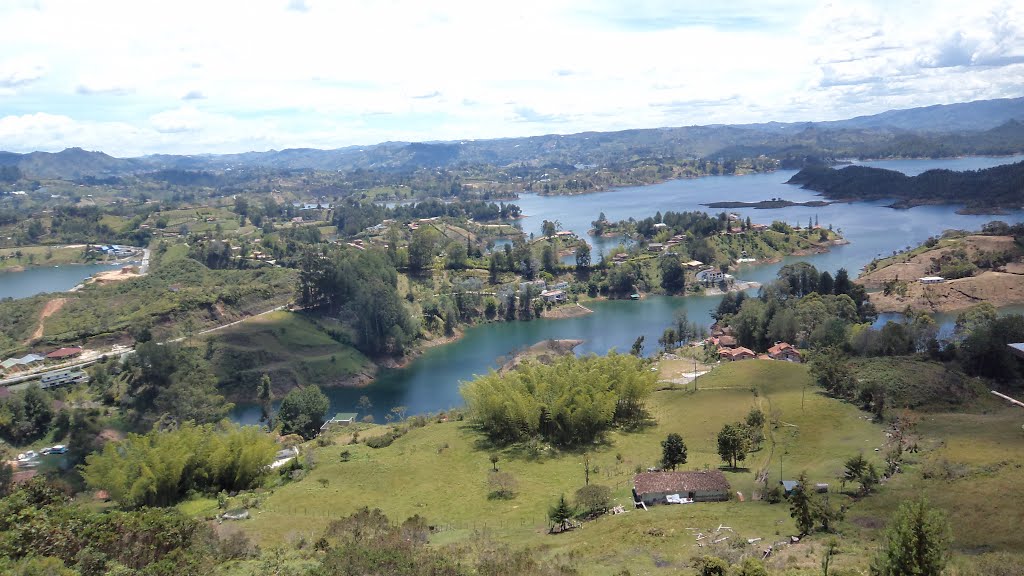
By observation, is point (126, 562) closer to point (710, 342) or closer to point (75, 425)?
point (75, 425)

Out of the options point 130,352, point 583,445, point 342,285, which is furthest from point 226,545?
point 342,285

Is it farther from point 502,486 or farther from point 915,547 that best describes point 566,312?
point 915,547

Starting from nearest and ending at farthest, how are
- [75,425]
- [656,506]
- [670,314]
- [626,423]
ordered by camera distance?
[656,506] → [626,423] → [75,425] → [670,314]

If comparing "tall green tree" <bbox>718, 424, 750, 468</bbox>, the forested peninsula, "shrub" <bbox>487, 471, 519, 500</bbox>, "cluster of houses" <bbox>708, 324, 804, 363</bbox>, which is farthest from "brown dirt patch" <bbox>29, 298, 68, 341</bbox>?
the forested peninsula

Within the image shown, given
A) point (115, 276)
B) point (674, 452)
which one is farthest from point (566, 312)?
point (115, 276)

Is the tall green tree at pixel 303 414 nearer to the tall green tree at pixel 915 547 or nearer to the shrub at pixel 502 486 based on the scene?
the shrub at pixel 502 486
